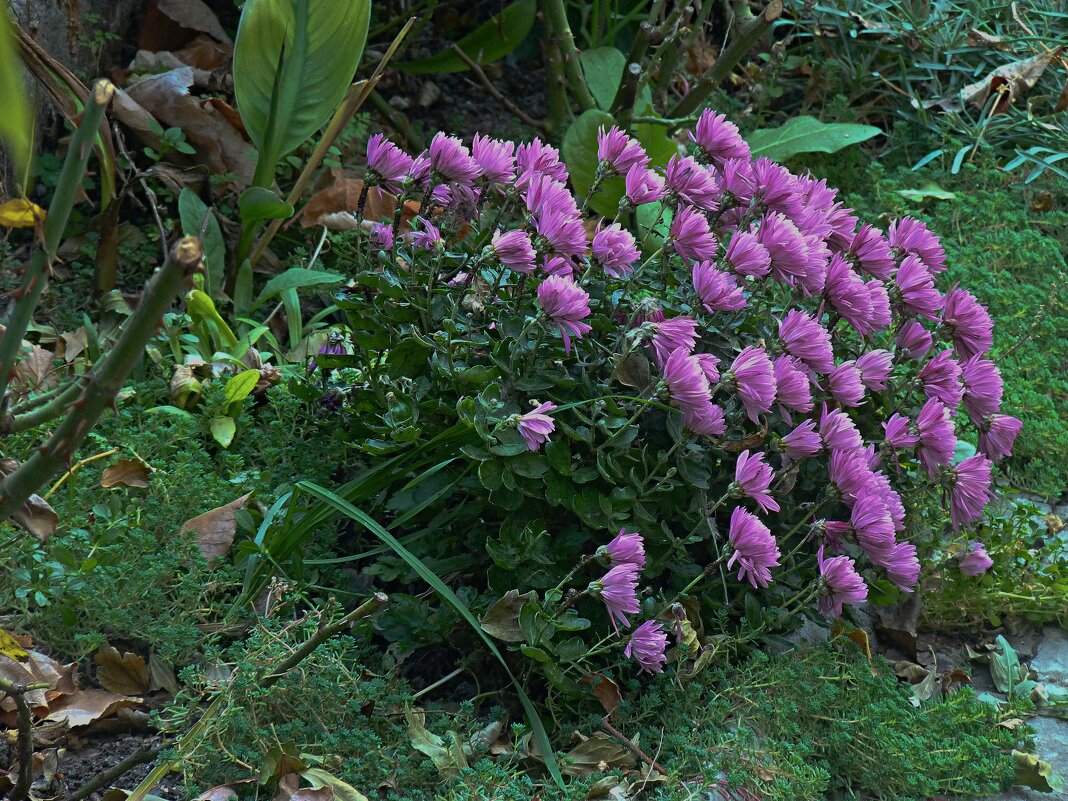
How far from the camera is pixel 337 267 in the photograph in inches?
129

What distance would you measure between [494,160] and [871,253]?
0.75 m

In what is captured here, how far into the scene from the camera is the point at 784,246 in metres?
1.81

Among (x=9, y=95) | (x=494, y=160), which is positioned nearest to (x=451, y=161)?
(x=494, y=160)

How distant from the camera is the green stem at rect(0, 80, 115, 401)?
3.32 ft

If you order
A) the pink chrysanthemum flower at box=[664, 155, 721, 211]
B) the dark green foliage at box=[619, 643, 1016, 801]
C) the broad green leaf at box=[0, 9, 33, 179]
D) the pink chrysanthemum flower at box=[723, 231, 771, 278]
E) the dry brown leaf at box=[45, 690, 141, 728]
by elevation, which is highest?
the broad green leaf at box=[0, 9, 33, 179]

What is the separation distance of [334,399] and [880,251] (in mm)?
1114

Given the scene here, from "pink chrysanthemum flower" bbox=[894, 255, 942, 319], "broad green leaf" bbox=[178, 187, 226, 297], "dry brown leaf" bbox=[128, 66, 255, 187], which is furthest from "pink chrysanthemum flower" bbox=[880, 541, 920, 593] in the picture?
"dry brown leaf" bbox=[128, 66, 255, 187]

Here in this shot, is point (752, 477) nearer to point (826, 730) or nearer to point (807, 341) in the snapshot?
point (807, 341)

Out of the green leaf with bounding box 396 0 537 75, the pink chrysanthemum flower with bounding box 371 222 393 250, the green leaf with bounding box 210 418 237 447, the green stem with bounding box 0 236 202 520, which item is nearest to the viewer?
the green stem with bounding box 0 236 202 520

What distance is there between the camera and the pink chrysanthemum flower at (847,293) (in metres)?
1.87

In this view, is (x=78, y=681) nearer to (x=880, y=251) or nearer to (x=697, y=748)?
(x=697, y=748)

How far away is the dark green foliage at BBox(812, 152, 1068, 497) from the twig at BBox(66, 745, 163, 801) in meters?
2.08

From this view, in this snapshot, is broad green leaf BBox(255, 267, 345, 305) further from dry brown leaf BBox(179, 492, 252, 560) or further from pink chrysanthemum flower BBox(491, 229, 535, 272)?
pink chrysanthemum flower BBox(491, 229, 535, 272)

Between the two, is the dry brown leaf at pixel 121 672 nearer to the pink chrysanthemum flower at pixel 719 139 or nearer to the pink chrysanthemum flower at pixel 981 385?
the pink chrysanthemum flower at pixel 719 139
